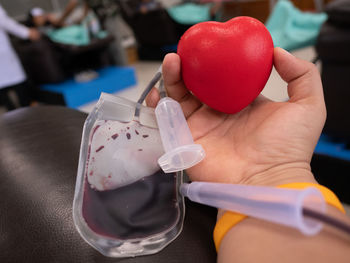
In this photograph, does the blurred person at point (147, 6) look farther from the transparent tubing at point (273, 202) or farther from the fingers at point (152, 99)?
the transparent tubing at point (273, 202)

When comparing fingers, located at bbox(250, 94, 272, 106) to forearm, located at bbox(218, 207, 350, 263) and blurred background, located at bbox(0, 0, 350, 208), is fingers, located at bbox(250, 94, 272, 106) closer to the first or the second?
forearm, located at bbox(218, 207, 350, 263)

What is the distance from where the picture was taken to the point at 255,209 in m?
0.30

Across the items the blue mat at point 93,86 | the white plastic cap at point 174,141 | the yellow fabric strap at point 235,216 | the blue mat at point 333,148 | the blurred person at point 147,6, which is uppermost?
the white plastic cap at point 174,141

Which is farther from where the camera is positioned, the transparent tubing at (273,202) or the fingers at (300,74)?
the fingers at (300,74)

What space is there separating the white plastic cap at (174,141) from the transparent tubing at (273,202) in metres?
0.05

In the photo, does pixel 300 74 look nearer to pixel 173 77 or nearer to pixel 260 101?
pixel 260 101

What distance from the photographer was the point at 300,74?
1.35 feet

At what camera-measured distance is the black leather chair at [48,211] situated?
34 centimetres

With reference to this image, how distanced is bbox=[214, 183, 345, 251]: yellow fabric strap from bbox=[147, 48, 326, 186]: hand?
0.02m

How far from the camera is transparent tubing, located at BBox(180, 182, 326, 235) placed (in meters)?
0.26

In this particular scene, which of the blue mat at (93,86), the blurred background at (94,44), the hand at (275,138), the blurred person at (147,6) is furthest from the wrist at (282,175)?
the blurred person at (147,6)

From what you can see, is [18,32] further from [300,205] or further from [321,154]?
[300,205]

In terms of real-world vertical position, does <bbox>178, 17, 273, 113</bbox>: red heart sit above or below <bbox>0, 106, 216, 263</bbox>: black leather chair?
above

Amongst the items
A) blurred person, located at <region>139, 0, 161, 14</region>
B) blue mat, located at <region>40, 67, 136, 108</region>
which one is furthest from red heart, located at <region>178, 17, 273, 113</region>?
blurred person, located at <region>139, 0, 161, 14</region>
